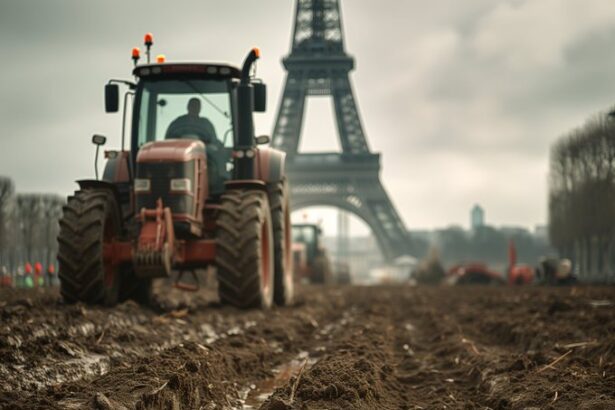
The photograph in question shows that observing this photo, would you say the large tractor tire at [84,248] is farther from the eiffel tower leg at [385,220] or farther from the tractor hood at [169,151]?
the eiffel tower leg at [385,220]

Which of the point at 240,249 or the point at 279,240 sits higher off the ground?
the point at 279,240

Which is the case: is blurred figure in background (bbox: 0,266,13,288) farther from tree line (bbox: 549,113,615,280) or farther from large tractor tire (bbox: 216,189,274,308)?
tree line (bbox: 549,113,615,280)

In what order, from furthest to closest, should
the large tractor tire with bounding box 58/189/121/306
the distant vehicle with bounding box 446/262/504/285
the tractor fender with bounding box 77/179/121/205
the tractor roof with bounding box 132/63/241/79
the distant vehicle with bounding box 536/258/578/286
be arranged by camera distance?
1. the distant vehicle with bounding box 446/262/504/285
2. the distant vehicle with bounding box 536/258/578/286
3. the tractor roof with bounding box 132/63/241/79
4. the tractor fender with bounding box 77/179/121/205
5. the large tractor tire with bounding box 58/189/121/306

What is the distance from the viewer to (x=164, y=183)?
838 cm

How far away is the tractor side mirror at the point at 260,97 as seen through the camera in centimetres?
930

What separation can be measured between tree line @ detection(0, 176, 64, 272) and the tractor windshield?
2272 cm

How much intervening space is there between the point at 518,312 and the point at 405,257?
45.0 m

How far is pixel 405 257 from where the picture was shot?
56688 mm

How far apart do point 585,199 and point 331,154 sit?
24.4 metres

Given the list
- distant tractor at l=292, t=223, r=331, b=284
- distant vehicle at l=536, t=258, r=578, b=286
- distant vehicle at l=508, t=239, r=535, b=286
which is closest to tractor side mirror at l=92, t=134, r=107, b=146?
distant tractor at l=292, t=223, r=331, b=284

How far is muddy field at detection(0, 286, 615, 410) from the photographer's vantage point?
4430 mm

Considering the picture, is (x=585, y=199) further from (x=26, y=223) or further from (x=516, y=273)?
(x=26, y=223)

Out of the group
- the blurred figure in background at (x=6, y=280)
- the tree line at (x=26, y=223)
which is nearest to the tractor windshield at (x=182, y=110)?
the blurred figure in background at (x=6, y=280)

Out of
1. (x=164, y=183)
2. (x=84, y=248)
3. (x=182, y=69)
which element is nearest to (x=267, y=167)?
(x=182, y=69)
